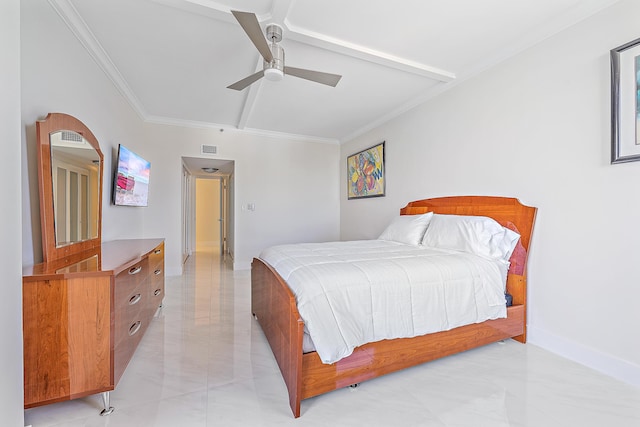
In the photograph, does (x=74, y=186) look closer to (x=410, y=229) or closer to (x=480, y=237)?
(x=410, y=229)

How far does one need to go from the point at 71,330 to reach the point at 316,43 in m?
2.46

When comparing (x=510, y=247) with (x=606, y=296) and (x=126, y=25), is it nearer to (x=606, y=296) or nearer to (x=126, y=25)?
(x=606, y=296)

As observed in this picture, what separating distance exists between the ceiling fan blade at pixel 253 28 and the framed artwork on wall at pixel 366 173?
253 centimetres

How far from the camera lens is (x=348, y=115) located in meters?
3.97

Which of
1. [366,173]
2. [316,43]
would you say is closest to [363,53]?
[316,43]

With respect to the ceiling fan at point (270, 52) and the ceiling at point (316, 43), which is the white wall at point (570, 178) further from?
the ceiling fan at point (270, 52)

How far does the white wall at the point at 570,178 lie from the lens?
1.68 meters

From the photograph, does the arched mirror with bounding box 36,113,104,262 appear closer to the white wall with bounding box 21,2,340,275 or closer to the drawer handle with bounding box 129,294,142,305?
the white wall with bounding box 21,2,340,275

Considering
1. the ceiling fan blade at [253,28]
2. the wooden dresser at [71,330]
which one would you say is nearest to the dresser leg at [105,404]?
the wooden dresser at [71,330]

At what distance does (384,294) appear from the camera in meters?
1.56

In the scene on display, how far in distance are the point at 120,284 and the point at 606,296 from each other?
298 centimetres

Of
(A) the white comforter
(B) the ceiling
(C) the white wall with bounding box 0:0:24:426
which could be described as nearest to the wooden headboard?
(A) the white comforter

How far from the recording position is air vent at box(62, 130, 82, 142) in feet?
5.91

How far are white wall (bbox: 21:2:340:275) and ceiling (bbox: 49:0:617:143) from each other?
0.96 feet
